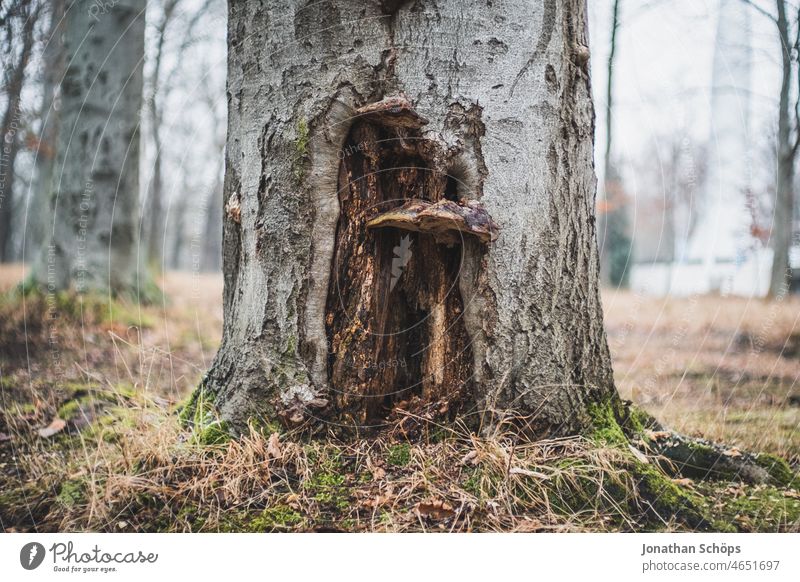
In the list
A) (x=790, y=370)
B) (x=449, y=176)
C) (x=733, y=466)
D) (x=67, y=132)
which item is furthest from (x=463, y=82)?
(x=67, y=132)

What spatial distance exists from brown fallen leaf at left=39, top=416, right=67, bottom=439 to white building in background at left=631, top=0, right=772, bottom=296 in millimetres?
3651

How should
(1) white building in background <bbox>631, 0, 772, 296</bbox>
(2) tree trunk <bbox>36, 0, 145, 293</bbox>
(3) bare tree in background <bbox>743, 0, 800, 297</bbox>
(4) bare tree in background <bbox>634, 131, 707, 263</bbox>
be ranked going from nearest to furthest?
(3) bare tree in background <bbox>743, 0, 800, 297</bbox>
(1) white building in background <bbox>631, 0, 772, 296</bbox>
(4) bare tree in background <bbox>634, 131, 707, 263</bbox>
(2) tree trunk <bbox>36, 0, 145, 293</bbox>

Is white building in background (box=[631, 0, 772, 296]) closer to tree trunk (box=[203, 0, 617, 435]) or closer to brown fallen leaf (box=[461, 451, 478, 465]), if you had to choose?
tree trunk (box=[203, 0, 617, 435])

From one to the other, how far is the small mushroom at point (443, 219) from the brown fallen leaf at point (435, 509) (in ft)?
2.85

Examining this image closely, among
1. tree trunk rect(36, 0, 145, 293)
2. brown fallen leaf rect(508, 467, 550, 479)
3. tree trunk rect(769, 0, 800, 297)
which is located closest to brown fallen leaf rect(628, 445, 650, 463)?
brown fallen leaf rect(508, 467, 550, 479)

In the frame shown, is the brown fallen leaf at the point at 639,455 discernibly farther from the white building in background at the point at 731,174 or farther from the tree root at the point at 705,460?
the white building in background at the point at 731,174

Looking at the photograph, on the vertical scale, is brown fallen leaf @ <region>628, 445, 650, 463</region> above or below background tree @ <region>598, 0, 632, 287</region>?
below

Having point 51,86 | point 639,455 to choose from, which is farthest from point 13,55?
point 639,455

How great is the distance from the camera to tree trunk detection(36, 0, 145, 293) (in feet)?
13.4

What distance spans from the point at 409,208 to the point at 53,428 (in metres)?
1.85

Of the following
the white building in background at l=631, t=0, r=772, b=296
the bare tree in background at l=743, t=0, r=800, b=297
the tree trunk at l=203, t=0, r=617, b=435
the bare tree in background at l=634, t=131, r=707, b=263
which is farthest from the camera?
the bare tree in background at l=634, t=131, r=707, b=263

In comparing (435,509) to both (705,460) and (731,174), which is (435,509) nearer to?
(705,460)

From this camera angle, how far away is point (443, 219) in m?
1.54
